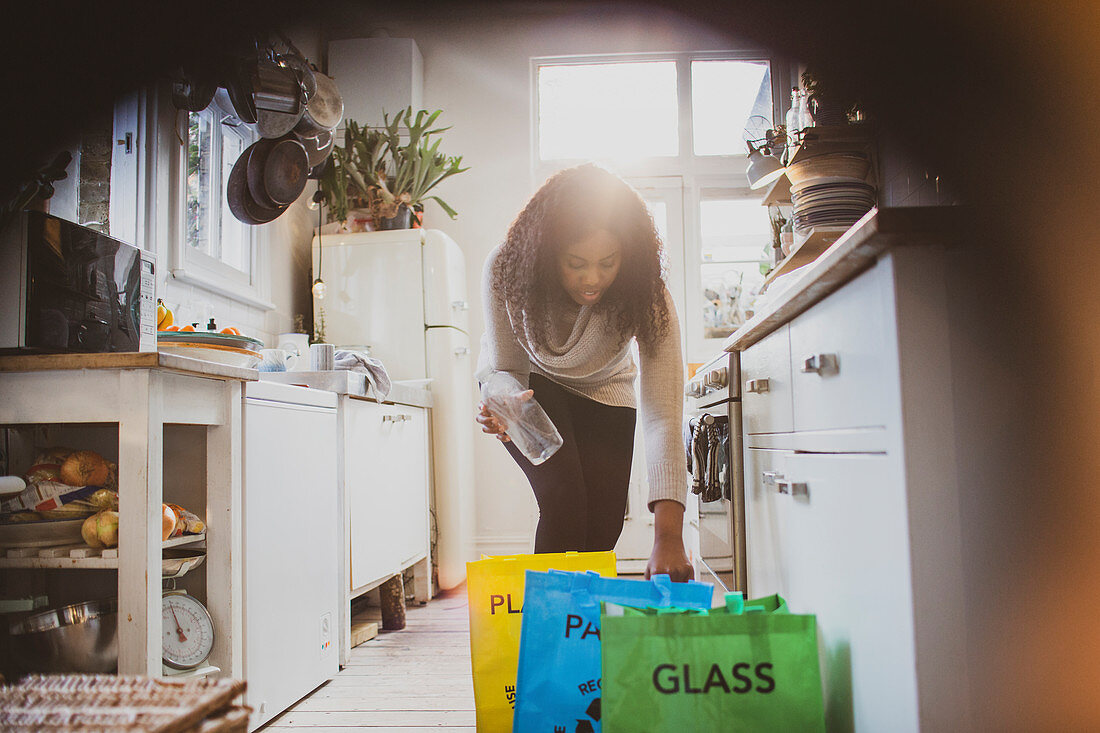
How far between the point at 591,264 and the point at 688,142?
273cm

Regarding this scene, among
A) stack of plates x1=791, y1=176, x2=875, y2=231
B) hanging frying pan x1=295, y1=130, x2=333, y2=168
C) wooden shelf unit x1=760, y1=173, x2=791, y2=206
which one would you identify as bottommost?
stack of plates x1=791, y1=176, x2=875, y2=231

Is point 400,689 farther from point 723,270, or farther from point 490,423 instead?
point 723,270

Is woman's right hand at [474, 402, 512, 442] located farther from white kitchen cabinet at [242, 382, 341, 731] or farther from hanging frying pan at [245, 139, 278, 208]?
hanging frying pan at [245, 139, 278, 208]

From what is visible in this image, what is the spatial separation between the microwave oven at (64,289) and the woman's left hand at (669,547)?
110cm

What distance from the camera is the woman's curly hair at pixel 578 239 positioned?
1.55m

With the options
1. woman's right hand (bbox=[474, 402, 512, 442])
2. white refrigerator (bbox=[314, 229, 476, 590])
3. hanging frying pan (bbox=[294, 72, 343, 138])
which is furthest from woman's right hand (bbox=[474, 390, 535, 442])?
white refrigerator (bbox=[314, 229, 476, 590])

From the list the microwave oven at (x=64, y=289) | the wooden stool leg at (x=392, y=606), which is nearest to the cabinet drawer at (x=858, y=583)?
the microwave oven at (x=64, y=289)

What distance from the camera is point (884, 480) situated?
2.74 feet

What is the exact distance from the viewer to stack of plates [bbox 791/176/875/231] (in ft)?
6.62

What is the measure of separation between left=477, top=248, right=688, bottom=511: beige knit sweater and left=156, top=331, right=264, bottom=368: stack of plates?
26.3 inches

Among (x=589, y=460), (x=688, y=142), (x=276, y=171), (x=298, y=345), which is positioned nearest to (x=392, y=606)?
(x=298, y=345)

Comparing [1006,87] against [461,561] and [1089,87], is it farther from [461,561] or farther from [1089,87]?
[461,561]

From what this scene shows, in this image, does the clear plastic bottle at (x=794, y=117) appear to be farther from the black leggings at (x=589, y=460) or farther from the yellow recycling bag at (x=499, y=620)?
the yellow recycling bag at (x=499, y=620)

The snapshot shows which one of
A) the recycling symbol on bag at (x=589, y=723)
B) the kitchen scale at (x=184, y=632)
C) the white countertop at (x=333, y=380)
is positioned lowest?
the recycling symbol on bag at (x=589, y=723)
